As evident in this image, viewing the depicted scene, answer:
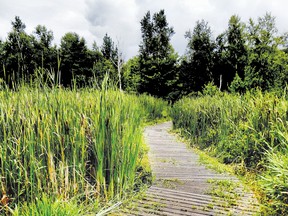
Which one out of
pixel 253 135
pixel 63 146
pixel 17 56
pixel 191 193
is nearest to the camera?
pixel 63 146

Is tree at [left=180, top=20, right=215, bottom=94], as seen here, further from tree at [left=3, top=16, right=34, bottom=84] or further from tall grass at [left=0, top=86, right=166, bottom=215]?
tall grass at [left=0, top=86, right=166, bottom=215]

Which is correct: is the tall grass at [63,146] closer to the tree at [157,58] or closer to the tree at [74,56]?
the tree at [157,58]

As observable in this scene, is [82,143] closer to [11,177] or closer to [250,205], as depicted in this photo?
[11,177]

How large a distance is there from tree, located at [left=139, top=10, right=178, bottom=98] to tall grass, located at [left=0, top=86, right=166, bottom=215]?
71.3ft

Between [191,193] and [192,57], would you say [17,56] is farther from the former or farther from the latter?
[192,57]

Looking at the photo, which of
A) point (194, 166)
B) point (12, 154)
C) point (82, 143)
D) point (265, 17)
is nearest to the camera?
point (12, 154)

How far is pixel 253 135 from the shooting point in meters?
4.46

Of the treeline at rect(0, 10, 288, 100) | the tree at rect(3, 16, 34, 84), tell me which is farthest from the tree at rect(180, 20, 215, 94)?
the tree at rect(3, 16, 34, 84)

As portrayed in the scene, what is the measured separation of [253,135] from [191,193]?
5.77ft

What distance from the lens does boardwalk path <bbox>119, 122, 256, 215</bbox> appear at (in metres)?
3.07

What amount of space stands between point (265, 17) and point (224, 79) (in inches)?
328

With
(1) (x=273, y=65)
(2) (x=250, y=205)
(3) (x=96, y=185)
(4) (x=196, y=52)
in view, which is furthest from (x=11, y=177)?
(4) (x=196, y=52)

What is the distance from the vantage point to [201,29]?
28812mm

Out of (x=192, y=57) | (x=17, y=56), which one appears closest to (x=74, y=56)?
(x=192, y=57)
